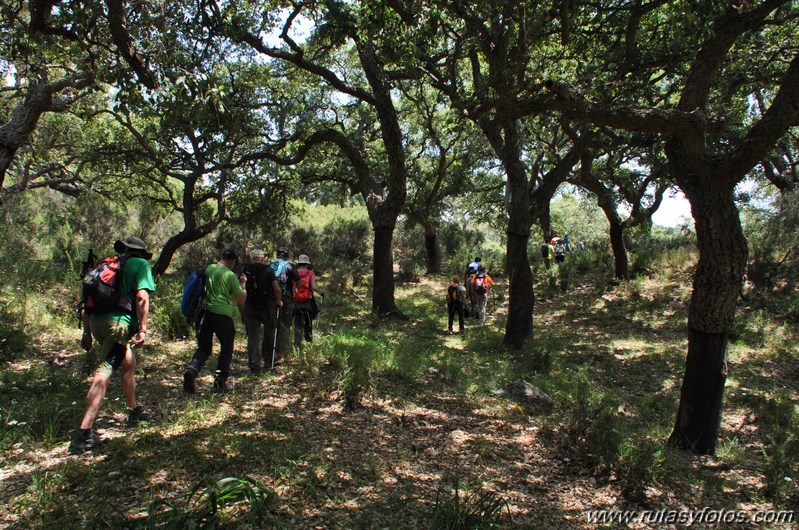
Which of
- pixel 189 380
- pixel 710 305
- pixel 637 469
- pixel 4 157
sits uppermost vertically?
pixel 4 157

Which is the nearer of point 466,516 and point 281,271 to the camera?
point 466,516

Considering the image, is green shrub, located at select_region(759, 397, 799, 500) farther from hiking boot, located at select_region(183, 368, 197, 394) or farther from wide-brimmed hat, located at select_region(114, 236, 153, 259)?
wide-brimmed hat, located at select_region(114, 236, 153, 259)

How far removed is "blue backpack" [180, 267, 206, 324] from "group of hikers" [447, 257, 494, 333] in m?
6.80

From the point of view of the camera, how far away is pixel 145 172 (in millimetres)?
14500

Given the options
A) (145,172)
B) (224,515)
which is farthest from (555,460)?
(145,172)

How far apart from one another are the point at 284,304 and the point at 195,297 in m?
1.80

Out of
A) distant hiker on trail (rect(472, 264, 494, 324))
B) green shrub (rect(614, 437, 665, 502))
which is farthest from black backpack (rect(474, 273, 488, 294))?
green shrub (rect(614, 437, 665, 502))

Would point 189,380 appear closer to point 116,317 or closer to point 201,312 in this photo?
point 201,312

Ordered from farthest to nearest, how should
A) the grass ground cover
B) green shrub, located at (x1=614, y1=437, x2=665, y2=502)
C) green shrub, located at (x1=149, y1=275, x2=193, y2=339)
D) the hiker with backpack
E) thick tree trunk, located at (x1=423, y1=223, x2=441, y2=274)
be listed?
thick tree trunk, located at (x1=423, y1=223, x2=441, y2=274)
the hiker with backpack
green shrub, located at (x1=149, y1=275, x2=193, y2=339)
green shrub, located at (x1=614, y1=437, x2=665, y2=502)
the grass ground cover

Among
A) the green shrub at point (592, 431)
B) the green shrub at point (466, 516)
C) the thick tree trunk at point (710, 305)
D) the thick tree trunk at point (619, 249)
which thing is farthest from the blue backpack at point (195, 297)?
the thick tree trunk at point (619, 249)

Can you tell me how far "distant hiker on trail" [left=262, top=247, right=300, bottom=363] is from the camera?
7.11m

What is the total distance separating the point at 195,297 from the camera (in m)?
5.69

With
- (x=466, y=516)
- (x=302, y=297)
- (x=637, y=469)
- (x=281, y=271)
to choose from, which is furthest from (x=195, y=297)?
(x=637, y=469)

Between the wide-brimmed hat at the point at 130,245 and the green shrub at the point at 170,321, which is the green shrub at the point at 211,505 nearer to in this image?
the wide-brimmed hat at the point at 130,245
